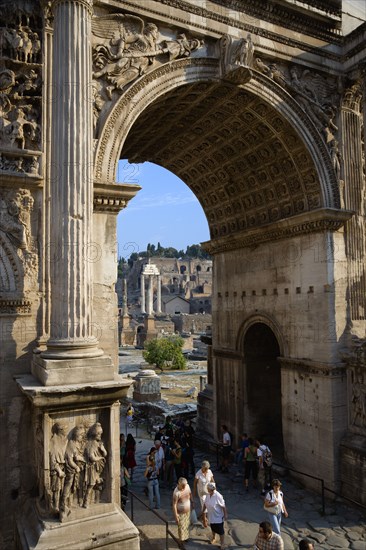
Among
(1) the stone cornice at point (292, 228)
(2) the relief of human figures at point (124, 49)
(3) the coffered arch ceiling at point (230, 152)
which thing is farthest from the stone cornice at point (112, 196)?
(1) the stone cornice at point (292, 228)

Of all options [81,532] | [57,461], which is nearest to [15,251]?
[57,461]

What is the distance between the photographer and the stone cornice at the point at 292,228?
11898 mm

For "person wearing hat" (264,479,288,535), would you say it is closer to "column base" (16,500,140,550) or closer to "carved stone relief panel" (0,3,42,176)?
"column base" (16,500,140,550)

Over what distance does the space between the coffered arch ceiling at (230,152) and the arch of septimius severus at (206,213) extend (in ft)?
0.20

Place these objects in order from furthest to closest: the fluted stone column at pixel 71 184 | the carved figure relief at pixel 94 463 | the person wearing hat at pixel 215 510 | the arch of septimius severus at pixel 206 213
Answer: the person wearing hat at pixel 215 510 → the fluted stone column at pixel 71 184 → the arch of septimius severus at pixel 206 213 → the carved figure relief at pixel 94 463

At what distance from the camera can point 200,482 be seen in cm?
916

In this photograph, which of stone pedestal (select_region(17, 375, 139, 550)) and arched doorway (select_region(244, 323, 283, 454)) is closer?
stone pedestal (select_region(17, 375, 139, 550))

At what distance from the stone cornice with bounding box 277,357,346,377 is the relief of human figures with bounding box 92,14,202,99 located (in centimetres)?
821

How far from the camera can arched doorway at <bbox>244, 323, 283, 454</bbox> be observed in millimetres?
14766

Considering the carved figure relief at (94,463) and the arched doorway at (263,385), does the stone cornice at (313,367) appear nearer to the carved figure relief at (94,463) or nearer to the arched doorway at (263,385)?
the arched doorway at (263,385)

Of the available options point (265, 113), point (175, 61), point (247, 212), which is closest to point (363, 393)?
point (247, 212)

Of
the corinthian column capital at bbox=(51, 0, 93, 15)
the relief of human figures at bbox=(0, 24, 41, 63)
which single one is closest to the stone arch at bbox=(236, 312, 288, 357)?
the relief of human figures at bbox=(0, 24, 41, 63)

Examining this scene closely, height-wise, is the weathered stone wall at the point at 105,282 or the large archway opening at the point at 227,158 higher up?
the large archway opening at the point at 227,158

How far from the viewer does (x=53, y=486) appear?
698cm
